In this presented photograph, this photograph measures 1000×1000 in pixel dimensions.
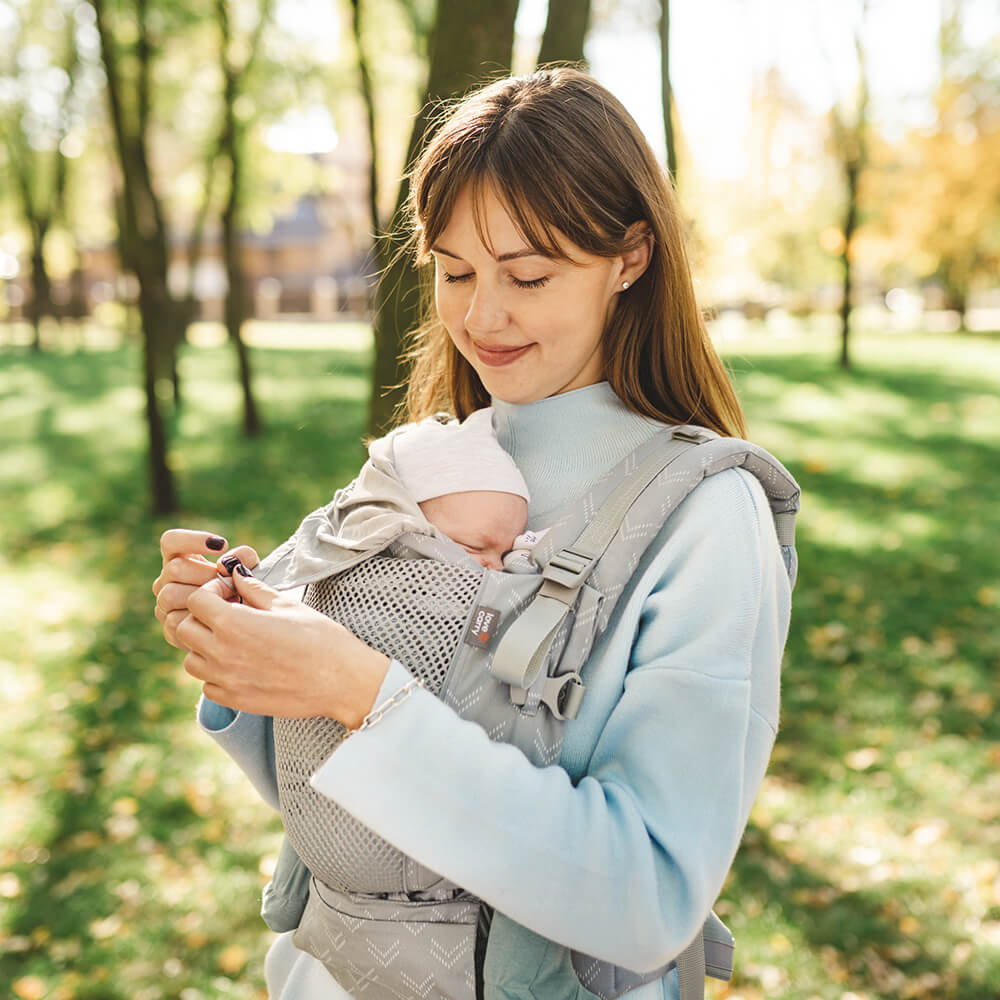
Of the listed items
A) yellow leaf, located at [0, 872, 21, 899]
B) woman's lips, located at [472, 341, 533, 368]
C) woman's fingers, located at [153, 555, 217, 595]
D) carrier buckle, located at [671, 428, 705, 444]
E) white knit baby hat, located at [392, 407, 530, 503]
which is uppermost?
woman's lips, located at [472, 341, 533, 368]

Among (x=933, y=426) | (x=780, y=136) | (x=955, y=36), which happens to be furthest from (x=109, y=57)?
(x=780, y=136)

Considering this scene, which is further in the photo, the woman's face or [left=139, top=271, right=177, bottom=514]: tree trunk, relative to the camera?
[left=139, top=271, right=177, bottom=514]: tree trunk

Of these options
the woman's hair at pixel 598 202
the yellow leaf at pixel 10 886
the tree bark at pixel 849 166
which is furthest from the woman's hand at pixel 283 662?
the tree bark at pixel 849 166

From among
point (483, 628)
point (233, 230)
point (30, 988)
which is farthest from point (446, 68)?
point (233, 230)

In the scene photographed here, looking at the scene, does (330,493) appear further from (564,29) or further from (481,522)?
(481,522)

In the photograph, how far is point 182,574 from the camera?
1547 millimetres

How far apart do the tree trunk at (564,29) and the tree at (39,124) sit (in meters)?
21.0

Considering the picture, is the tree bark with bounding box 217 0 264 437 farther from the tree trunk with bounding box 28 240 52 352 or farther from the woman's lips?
the tree trunk with bounding box 28 240 52 352

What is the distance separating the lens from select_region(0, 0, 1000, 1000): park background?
3697mm

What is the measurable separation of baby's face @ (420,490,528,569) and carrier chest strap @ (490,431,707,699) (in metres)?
0.21

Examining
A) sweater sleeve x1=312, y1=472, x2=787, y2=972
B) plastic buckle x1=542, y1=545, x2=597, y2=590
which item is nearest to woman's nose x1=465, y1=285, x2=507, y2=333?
plastic buckle x1=542, y1=545, x2=597, y2=590

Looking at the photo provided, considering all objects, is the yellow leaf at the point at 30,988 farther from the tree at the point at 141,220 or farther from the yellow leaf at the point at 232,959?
the tree at the point at 141,220

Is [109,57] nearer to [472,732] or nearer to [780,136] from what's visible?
[472,732]

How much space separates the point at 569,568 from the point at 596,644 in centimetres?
13
